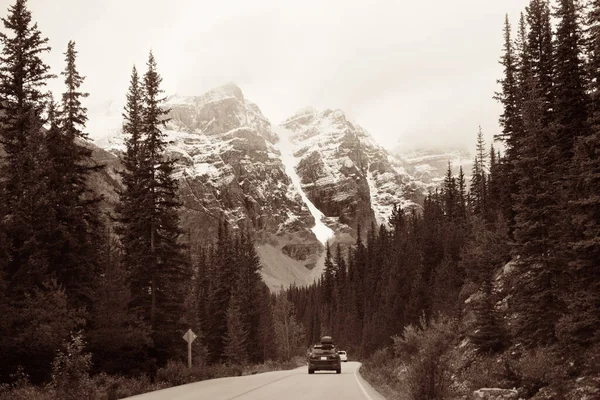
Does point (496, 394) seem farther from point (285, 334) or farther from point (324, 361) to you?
point (285, 334)

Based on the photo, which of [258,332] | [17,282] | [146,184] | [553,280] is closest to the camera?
[553,280]

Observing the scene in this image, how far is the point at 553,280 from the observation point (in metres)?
20.9

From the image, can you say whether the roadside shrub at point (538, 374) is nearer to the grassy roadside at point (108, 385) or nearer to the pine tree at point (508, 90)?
the grassy roadside at point (108, 385)

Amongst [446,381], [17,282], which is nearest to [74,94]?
[17,282]

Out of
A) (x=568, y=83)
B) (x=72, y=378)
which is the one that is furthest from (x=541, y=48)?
(x=72, y=378)

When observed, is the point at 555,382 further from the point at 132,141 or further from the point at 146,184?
the point at 132,141

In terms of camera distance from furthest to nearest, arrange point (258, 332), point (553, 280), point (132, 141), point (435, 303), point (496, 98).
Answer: point (258, 332), point (496, 98), point (435, 303), point (132, 141), point (553, 280)

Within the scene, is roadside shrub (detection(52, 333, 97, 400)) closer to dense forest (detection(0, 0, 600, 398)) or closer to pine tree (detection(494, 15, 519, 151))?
dense forest (detection(0, 0, 600, 398))

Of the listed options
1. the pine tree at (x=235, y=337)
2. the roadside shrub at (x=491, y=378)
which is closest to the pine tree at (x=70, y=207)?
the roadside shrub at (x=491, y=378)

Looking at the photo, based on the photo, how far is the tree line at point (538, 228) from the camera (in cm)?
1702

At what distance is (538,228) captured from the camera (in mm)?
21469

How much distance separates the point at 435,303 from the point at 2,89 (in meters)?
33.6

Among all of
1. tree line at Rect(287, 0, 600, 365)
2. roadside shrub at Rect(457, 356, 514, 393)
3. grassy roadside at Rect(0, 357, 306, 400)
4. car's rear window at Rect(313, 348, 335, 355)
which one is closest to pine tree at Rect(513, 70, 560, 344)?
tree line at Rect(287, 0, 600, 365)

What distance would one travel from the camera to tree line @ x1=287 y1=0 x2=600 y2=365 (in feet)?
55.8
